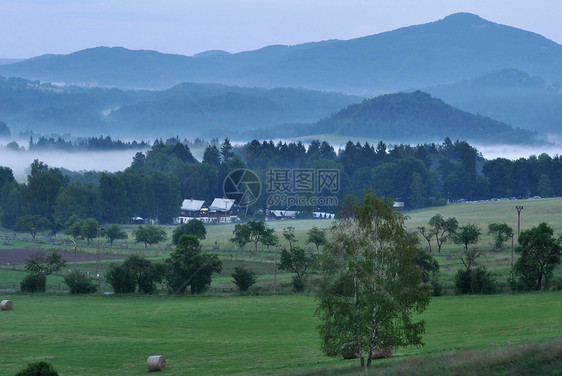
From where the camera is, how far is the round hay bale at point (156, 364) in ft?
101

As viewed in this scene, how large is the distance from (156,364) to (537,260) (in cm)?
2506

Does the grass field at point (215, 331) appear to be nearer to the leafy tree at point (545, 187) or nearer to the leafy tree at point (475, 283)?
the leafy tree at point (475, 283)

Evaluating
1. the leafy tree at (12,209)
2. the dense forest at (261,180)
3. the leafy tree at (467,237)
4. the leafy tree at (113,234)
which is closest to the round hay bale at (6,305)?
the leafy tree at (467,237)

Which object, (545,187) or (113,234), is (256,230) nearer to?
(113,234)

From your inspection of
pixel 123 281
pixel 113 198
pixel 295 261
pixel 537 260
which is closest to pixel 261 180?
pixel 113 198

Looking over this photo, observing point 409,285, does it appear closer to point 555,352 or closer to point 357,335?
point 357,335

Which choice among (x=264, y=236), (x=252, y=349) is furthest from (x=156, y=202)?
(x=252, y=349)

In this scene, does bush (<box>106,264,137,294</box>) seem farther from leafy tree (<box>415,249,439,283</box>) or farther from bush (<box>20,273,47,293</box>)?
leafy tree (<box>415,249,439,283</box>)

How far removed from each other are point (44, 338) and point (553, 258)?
26314 millimetres

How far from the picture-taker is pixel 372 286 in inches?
1085

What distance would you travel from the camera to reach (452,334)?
35.2 meters

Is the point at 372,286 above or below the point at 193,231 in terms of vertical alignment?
below

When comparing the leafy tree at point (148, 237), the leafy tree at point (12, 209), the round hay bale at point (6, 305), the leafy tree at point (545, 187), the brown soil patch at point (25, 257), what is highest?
the leafy tree at point (545, 187)

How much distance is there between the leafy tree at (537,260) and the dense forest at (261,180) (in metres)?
46.8
